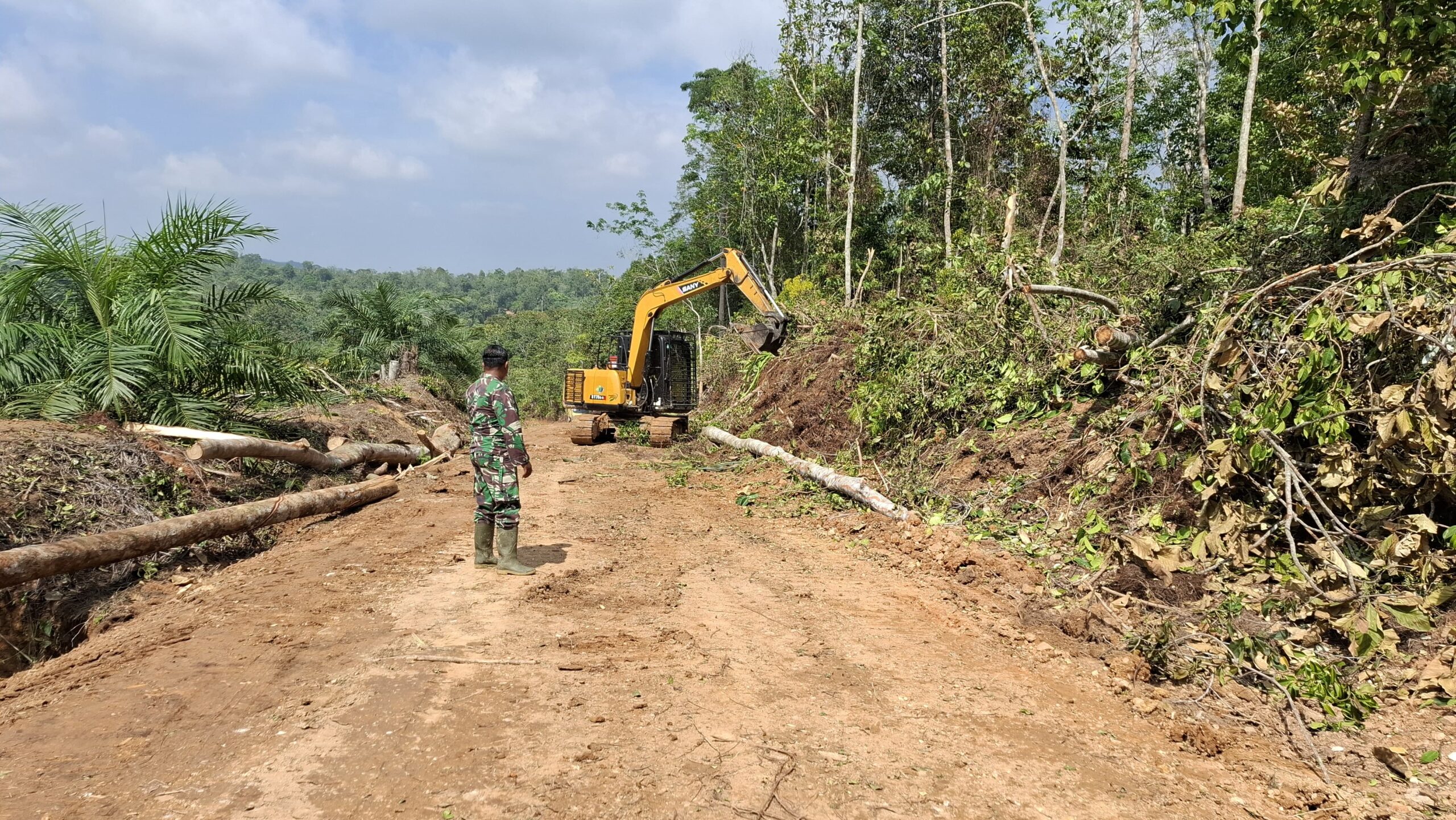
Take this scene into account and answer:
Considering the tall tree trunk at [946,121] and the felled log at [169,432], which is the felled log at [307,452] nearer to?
the felled log at [169,432]

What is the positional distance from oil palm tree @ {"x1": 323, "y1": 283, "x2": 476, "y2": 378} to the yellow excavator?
7.71 m

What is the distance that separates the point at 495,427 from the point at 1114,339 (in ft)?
18.6

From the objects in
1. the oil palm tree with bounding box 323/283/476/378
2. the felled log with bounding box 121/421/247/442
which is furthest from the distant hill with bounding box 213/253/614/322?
the felled log with bounding box 121/421/247/442

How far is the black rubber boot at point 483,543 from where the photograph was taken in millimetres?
6703

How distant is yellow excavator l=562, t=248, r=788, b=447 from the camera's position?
15328 millimetres

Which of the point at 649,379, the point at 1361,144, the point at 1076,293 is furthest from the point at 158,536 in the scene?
the point at 649,379

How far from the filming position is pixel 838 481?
9.55 metres

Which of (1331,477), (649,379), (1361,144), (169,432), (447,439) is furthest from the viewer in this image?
(649,379)

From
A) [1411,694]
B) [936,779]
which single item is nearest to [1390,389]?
[1411,694]

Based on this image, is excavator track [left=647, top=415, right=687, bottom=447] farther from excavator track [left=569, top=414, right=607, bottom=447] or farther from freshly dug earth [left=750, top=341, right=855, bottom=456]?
freshly dug earth [left=750, top=341, right=855, bottom=456]

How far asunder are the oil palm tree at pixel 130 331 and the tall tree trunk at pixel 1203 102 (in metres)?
21.4

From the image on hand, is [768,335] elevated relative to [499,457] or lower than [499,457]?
elevated

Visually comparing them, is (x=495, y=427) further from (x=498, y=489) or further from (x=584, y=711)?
(x=584, y=711)

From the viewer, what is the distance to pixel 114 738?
3662 mm
